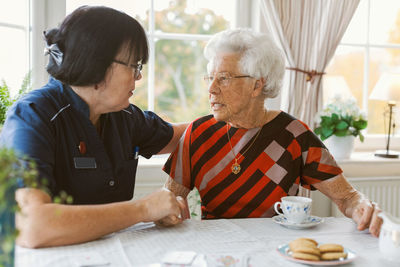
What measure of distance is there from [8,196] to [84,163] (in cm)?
69

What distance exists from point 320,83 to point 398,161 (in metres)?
0.82

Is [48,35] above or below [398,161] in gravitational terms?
above

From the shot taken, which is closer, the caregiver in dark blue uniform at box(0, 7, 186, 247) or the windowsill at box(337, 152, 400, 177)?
the caregiver in dark blue uniform at box(0, 7, 186, 247)

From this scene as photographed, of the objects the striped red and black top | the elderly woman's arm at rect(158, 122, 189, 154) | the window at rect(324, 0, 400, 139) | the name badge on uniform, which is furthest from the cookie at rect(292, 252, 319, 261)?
the window at rect(324, 0, 400, 139)

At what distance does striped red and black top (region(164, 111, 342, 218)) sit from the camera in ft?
5.72

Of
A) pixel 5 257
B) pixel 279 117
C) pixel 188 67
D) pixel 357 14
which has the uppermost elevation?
pixel 357 14

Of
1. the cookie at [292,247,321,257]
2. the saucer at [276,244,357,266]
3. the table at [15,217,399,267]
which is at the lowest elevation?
the table at [15,217,399,267]

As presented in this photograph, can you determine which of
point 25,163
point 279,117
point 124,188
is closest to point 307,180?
point 279,117

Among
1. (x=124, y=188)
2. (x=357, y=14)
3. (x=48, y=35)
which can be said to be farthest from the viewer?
(x=357, y=14)

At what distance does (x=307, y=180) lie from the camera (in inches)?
70.1

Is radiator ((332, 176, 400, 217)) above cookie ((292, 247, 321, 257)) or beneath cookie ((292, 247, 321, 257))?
beneath

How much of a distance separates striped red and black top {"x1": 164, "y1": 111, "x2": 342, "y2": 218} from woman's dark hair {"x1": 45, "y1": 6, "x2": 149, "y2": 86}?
→ 0.52m

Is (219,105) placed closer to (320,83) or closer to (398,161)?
(320,83)

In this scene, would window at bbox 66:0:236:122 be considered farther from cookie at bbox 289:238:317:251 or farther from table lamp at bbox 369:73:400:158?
cookie at bbox 289:238:317:251
